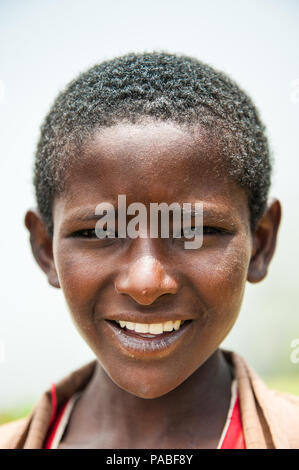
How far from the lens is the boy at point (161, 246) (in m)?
1.06

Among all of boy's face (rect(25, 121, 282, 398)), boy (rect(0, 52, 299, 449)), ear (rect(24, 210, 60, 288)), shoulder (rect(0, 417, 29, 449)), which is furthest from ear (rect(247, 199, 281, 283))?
shoulder (rect(0, 417, 29, 449))

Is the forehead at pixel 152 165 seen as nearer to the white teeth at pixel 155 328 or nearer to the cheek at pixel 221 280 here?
the cheek at pixel 221 280

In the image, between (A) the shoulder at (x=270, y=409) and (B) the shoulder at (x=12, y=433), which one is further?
(B) the shoulder at (x=12, y=433)

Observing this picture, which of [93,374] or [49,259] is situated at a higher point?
[49,259]

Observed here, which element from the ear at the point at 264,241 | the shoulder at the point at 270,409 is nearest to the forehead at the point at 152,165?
the ear at the point at 264,241

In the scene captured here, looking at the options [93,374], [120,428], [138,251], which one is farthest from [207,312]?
[93,374]

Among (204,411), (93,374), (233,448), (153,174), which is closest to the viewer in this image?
(153,174)

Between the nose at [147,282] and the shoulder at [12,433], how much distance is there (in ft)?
1.88

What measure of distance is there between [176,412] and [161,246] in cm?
50

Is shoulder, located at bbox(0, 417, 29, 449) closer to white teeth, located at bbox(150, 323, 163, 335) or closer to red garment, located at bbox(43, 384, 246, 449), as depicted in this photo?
red garment, located at bbox(43, 384, 246, 449)

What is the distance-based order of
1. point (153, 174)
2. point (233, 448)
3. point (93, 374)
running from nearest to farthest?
point (153, 174) → point (233, 448) → point (93, 374)
